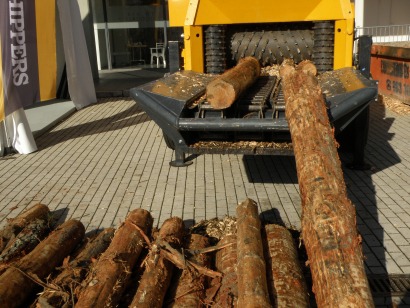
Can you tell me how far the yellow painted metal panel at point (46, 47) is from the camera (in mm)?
8609

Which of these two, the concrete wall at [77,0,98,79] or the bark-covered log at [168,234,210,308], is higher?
the concrete wall at [77,0,98,79]

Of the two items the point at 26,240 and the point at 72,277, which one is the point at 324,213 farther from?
the point at 26,240

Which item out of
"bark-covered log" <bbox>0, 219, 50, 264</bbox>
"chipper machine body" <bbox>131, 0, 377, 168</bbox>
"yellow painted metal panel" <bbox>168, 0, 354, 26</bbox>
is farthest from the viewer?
"yellow painted metal panel" <bbox>168, 0, 354, 26</bbox>

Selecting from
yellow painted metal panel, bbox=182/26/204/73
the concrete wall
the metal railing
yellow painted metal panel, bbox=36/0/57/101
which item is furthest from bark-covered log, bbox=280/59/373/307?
the metal railing

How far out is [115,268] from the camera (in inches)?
151

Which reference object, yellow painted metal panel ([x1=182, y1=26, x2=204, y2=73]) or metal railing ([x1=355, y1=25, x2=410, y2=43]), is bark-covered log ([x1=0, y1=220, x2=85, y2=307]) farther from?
metal railing ([x1=355, y1=25, x2=410, y2=43])

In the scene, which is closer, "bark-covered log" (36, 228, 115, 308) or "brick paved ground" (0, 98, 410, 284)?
"bark-covered log" (36, 228, 115, 308)

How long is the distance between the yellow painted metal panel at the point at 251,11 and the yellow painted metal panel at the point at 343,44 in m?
0.31

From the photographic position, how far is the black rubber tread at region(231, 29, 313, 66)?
790cm

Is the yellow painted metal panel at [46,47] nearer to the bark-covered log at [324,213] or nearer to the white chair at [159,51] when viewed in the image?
the bark-covered log at [324,213]

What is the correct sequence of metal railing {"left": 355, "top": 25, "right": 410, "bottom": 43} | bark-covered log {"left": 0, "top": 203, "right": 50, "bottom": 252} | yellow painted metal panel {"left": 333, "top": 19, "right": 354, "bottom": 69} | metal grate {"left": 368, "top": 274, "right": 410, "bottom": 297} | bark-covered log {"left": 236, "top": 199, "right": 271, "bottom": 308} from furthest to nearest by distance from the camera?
metal railing {"left": 355, "top": 25, "right": 410, "bottom": 43} → yellow painted metal panel {"left": 333, "top": 19, "right": 354, "bottom": 69} → bark-covered log {"left": 0, "top": 203, "right": 50, "bottom": 252} → metal grate {"left": 368, "top": 274, "right": 410, "bottom": 297} → bark-covered log {"left": 236, "top": 199, "right": 271, "bottom": 308}

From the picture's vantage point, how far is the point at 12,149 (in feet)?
27.6

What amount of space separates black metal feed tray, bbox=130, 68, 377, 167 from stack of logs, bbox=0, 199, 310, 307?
1.01 m

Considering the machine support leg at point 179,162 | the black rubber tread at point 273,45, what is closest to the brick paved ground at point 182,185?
the machine support leg at point 179,162
